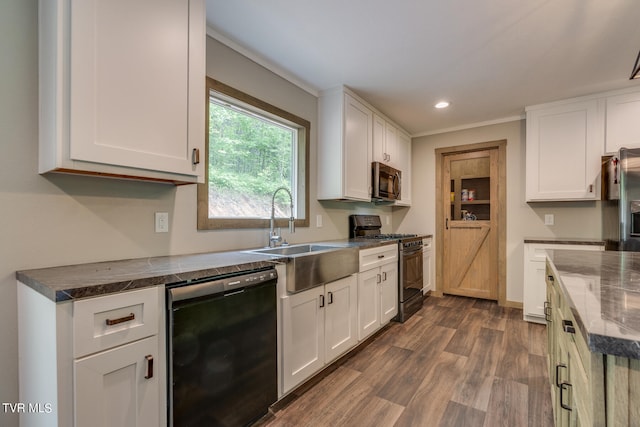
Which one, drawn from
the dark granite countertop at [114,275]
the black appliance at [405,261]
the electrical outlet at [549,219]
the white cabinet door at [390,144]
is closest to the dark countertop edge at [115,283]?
the dark granite countertop at [114,275]

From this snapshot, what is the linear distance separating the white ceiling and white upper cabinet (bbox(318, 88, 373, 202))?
17 centimetres

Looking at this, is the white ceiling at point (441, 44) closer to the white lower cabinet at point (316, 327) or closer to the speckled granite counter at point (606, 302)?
the speckled granite counter at point (606, 302)

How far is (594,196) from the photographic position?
3018mm

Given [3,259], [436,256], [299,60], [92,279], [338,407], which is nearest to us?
[92,279]

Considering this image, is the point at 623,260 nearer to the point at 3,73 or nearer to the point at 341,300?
the point at 341,300

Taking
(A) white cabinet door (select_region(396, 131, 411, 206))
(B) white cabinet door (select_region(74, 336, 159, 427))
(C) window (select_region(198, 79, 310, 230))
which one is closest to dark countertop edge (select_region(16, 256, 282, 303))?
(B) white cabinet door (select_region(74, 336, 159, 427))

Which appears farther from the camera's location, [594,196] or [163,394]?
[594,196]

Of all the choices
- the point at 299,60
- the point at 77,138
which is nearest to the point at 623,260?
the point at 299,60

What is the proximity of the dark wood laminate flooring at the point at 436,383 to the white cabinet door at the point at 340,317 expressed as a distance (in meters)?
0.18

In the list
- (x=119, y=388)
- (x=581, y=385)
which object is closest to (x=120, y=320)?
(x=119, y=388)

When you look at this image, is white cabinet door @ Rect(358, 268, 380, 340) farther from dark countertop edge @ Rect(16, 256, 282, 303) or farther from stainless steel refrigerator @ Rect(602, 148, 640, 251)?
stainless steel refrigerator @ Rect(602, 148, 640, 251)

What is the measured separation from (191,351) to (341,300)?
1225 millimetres

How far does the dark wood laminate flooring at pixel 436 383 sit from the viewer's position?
169cm

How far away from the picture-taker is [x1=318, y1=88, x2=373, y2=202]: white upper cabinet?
2865 mm
